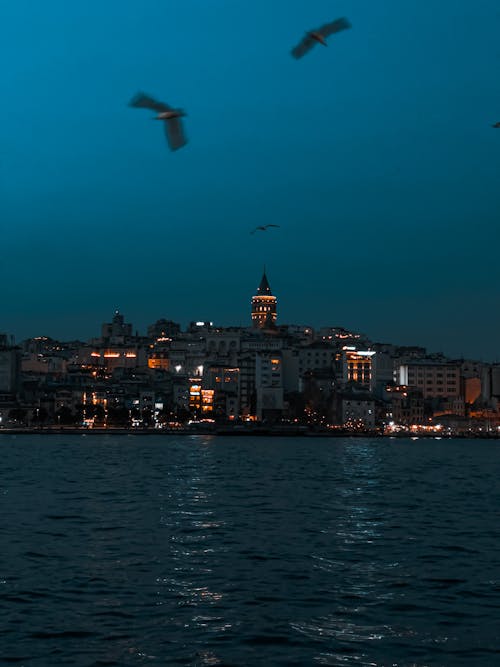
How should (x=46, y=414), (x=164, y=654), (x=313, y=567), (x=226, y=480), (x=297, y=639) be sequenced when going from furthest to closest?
(x=46, y=414)
(x=226, y=480)
(x=313, y=567)
(x=297, y=639)
(x=164, y=654)

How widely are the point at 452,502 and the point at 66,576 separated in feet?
41.6

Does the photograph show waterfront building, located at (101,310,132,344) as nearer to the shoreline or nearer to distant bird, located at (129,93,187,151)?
the shoreline

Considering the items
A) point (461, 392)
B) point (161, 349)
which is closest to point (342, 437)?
point (461, 392)

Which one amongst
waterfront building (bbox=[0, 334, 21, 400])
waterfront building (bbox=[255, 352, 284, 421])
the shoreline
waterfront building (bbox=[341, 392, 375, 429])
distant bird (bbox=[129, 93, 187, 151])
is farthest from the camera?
waterfront building (bbox=[0, 334, 21, 400])

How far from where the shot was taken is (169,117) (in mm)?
6145

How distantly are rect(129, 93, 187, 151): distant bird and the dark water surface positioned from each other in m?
4.36

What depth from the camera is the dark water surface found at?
878 centimetres

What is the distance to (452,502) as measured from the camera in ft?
74.6

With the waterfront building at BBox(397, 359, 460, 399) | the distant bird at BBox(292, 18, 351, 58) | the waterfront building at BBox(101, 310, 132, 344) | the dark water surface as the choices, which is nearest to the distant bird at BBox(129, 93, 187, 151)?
the distant bird at BBox(292, 18, 351, 58)

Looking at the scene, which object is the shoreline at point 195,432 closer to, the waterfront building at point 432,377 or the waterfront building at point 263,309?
the waterfront building at point 432,377

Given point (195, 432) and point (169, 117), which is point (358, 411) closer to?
point (195, 432)

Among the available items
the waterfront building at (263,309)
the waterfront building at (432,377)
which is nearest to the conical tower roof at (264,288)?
the waterfront building at (263,309)

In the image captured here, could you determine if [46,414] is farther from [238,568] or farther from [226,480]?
[238,568]

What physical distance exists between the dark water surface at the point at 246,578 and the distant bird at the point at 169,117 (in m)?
4.36
